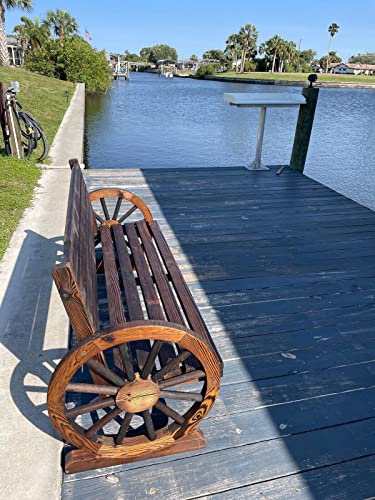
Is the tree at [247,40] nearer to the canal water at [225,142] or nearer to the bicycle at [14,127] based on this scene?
the canal water at [225,142]

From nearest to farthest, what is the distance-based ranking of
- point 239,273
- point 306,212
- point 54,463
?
point 54,463, point 239,273, point 306,212

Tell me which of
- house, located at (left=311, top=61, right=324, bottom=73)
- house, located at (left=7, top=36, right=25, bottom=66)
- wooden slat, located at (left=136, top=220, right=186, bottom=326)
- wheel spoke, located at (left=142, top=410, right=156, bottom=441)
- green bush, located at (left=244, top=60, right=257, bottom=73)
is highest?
house, located at (left=311, top=61, right=324, bottom=73)

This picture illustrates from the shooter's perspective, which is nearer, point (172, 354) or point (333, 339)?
point (172, 354)

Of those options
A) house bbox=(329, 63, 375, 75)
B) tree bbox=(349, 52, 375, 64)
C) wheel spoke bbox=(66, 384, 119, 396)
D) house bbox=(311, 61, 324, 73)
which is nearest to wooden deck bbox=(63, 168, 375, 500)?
wheel spoke bbox=(66, 384, 119, 396)

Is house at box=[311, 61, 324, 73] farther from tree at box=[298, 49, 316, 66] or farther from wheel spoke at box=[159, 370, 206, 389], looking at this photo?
wheel spoke at box=[159, 370, 206, 389]

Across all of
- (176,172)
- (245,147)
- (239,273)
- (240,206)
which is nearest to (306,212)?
(240,206)

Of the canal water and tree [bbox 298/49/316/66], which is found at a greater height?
tree [bbox 298/49/316/66]

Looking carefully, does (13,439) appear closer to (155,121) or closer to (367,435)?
(367,435)

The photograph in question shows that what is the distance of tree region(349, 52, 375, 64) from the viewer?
472ft

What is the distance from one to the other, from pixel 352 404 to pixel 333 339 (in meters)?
0.53

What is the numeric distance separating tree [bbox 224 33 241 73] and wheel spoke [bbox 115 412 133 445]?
93492 millimetres

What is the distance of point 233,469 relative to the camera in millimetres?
1706

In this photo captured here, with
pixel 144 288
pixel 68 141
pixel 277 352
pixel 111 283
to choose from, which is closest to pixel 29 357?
pixel 111 283

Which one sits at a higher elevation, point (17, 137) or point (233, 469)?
point (17, 137)
